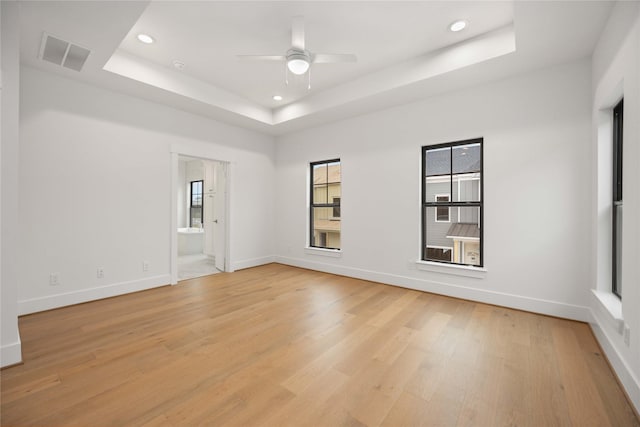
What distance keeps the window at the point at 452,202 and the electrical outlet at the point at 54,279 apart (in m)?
4.67

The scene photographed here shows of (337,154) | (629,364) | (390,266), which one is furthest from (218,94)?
(629,364)

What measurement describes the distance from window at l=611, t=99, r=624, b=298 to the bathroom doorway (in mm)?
5131

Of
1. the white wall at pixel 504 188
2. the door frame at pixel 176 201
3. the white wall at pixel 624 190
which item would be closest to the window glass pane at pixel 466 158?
the white wall at pixel 504 188

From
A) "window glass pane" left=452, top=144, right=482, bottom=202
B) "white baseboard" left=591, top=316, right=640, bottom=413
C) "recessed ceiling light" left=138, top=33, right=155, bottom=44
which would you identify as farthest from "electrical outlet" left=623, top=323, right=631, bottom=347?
"recessed ceiling light" left=138, top=33, right=155, bottom=44

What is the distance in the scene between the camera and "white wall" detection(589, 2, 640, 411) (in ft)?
5.63

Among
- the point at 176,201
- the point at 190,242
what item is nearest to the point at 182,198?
the point at 190,242

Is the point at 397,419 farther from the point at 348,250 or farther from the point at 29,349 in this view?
the point at 348,250

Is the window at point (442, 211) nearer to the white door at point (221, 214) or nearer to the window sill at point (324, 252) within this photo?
the window sill at point (324, 252)

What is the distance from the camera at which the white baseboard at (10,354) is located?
2.03 meters

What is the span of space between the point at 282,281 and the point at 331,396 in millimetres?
2829

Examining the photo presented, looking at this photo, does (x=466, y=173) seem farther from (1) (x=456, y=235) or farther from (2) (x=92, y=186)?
(2) (x=92, y=186)

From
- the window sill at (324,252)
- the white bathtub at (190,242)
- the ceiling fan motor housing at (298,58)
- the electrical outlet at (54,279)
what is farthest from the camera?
the white bathtub at (190,242)

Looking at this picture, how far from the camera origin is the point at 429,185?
413cm

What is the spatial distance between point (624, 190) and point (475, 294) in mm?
1981
